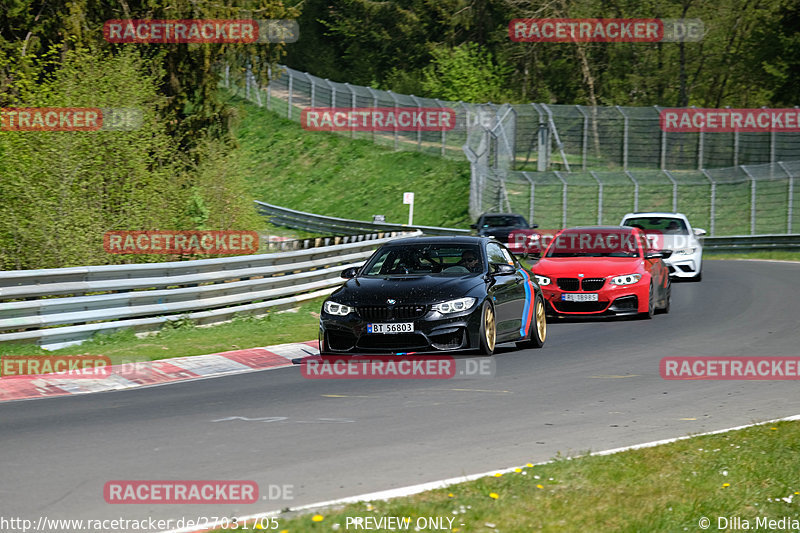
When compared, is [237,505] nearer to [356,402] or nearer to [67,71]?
[356,402]

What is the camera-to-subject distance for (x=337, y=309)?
12898 mm

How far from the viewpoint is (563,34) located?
6369cm

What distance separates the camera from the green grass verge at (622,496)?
235 inches

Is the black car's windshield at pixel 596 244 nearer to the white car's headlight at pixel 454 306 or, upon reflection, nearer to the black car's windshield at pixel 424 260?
the black car's windshield at pixel 424 260

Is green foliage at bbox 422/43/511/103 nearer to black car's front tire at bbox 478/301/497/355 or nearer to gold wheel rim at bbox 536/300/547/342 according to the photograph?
gold wheel rim at bbox 536/300/547/342

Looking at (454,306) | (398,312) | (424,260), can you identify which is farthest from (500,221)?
(398,312)

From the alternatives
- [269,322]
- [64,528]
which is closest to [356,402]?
[64,528]

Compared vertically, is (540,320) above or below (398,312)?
below

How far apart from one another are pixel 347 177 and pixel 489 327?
46879 millimetres

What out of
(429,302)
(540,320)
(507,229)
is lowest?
(507,229)

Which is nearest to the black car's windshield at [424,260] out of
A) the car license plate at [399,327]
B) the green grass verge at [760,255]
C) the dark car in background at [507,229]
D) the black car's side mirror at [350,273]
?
the black car's side mirror at [350,273]

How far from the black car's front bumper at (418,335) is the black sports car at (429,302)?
0.4 inches

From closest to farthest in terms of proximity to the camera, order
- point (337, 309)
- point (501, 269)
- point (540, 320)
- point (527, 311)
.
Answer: point (337, 309)
point (501, 269)
point (527, 311)
point (540, 320)

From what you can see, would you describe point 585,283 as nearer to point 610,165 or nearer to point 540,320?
point 540,320
